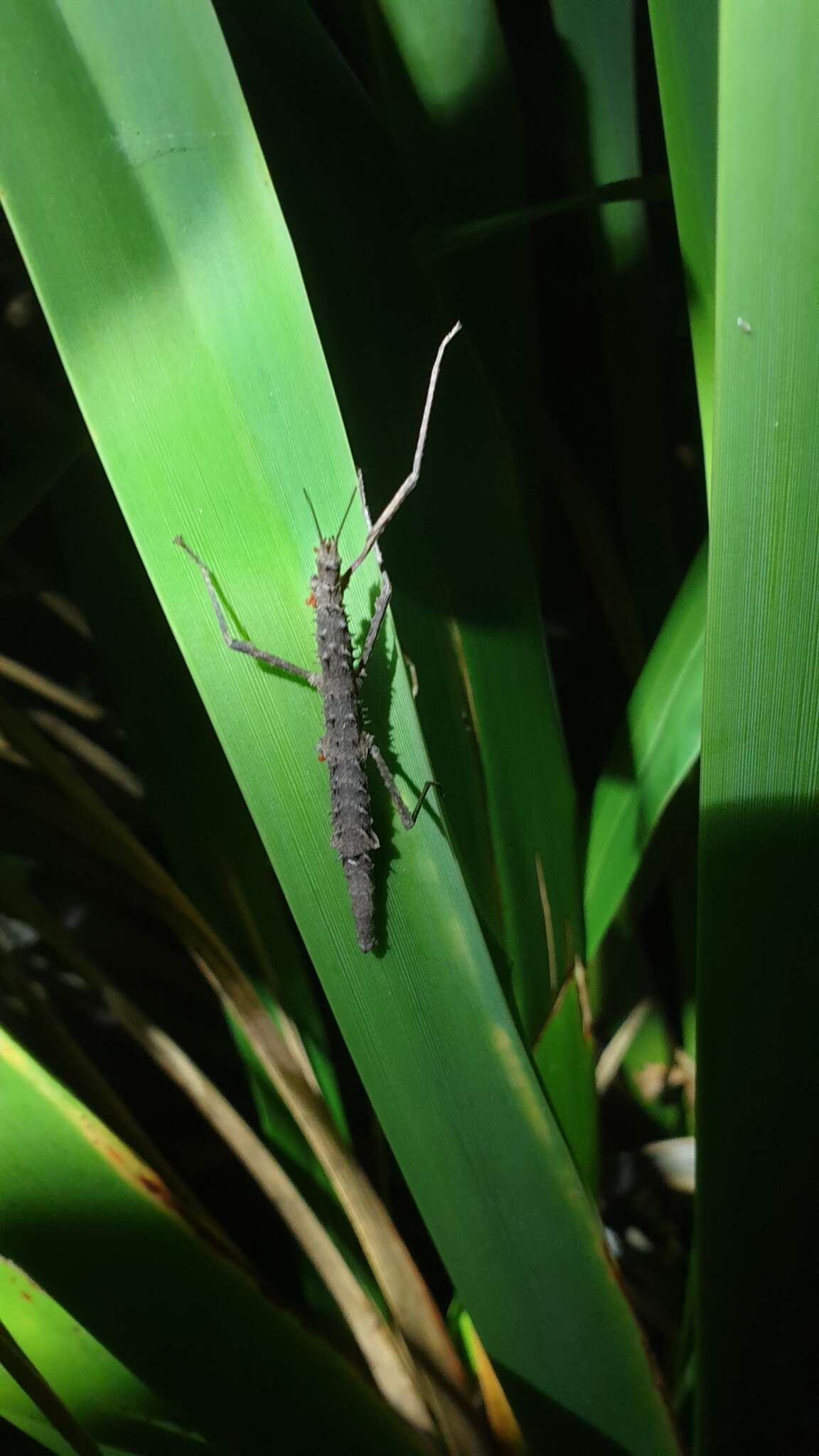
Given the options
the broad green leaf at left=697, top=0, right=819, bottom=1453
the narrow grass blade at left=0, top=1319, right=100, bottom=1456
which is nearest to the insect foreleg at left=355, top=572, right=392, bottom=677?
the broad green leaf at left=697, top=0, right=819, bottom=1453

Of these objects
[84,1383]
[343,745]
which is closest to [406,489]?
[343,745]

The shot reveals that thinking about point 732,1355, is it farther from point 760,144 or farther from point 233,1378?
point 760,144

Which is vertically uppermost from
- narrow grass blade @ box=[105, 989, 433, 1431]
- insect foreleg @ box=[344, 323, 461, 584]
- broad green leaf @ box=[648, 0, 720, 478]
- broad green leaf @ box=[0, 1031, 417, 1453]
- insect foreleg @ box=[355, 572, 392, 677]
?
broad green leaf @ box=[648, 0, 720, 478]

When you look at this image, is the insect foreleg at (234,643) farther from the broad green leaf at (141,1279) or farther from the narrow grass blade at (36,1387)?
the narrow grass blade at (36,1387)

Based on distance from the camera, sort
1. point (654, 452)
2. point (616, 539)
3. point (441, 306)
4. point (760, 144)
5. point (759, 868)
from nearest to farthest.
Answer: point (760, 144), point (759, 868), point (441, 306), point (654, 452), point (616, 539)

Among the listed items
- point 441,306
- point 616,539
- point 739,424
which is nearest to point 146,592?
point 441,306

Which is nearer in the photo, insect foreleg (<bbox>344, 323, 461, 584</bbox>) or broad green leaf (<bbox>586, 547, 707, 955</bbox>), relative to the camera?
insect foreleg (<bbox>344, 323, 461, 584</bbox>)

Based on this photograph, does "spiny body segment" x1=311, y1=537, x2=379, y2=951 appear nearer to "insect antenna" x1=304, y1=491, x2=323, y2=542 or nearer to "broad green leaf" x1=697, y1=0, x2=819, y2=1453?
"insect antenna" x1=304, y1=491, x2=323, y2=542
